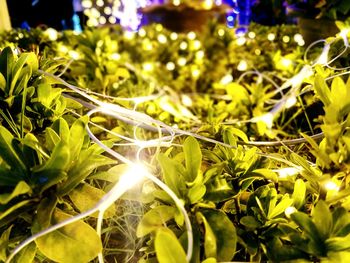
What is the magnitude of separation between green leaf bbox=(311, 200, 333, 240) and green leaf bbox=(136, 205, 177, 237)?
0.99ft

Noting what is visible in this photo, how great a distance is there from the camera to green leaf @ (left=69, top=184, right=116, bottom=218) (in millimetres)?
859

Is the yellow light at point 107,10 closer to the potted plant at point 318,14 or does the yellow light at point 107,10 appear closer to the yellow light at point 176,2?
the yellow light at point 176,2

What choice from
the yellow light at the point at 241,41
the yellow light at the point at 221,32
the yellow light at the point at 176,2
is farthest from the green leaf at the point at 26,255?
the yellow light at the point at 176,2

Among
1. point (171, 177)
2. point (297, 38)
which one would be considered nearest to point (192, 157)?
point (171, 177)

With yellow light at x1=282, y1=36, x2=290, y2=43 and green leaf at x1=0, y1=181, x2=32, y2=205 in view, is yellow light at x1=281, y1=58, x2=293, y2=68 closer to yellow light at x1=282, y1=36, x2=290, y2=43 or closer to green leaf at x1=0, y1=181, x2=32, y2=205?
yellow light at x1=282, y1=36, x2=290, y2=43

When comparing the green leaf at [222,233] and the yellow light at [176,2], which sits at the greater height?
the yellow light at [176,2]

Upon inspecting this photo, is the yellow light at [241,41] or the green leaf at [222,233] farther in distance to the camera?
the yellow light at [241,41]

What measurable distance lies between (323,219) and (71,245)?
0.53 meters

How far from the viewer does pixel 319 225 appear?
2.51 ft

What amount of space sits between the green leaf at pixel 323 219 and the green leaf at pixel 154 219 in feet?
0.99

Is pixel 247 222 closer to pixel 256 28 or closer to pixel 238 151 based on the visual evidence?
pixel 238 151

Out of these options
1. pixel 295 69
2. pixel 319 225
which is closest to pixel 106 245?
pixel 319 225

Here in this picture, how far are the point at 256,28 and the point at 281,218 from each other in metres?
3.72

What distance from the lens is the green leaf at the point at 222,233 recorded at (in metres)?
0.79
